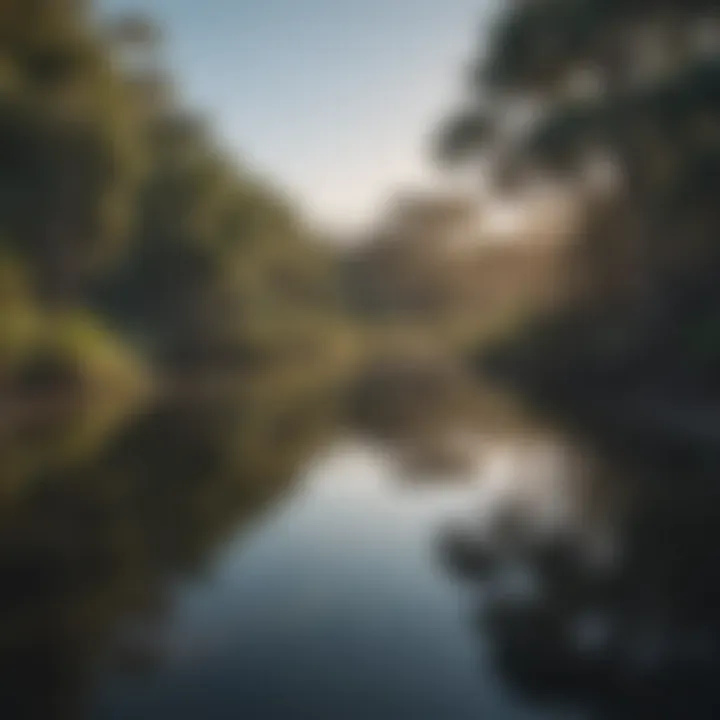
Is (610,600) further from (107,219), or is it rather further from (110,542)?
(107,219)

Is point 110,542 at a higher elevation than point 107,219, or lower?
lower

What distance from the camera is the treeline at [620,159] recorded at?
48.7 ft

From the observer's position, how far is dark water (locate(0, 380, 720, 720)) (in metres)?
3.98

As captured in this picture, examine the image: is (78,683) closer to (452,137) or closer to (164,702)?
(164,702)

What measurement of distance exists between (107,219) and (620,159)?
11484mm

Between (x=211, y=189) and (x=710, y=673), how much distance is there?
29946 millimetres

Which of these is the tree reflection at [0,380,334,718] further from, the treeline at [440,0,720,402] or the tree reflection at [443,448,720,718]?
the treeline at [440,0,720,402]

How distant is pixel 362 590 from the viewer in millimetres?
5605

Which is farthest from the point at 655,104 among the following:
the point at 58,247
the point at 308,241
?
the point at 308,241

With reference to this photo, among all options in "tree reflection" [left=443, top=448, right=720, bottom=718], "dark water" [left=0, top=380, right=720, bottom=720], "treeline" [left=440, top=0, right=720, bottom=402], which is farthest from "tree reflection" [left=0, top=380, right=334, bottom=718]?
"treeline" [left=440, top=0, right=720, bottom=402]

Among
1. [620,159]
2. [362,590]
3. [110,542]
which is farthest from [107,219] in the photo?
[362,590]

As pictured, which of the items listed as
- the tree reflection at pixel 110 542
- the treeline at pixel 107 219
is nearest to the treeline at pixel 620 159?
the tree reflection at pixel 110 542

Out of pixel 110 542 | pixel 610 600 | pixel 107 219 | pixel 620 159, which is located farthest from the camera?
pixel 107 219

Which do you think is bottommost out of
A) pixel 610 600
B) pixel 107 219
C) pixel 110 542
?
pixel 610 600
